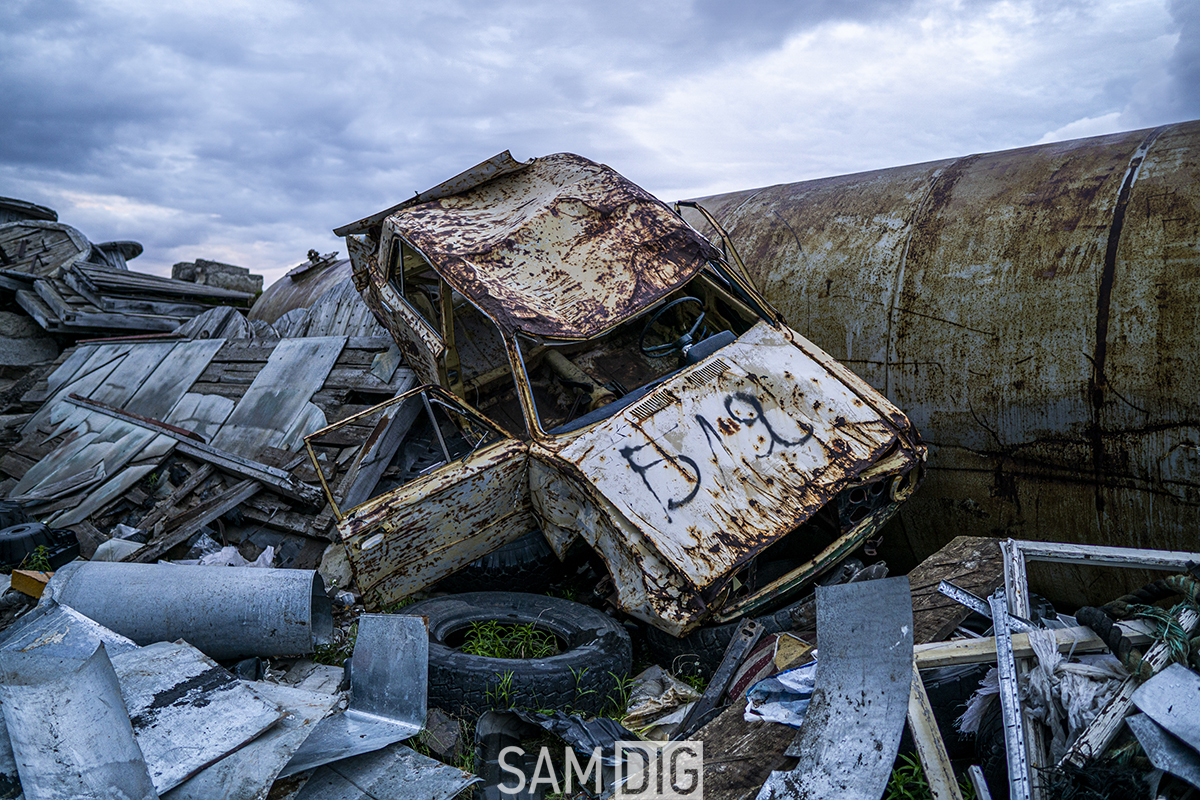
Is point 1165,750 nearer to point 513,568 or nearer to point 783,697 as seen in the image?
point 783,697

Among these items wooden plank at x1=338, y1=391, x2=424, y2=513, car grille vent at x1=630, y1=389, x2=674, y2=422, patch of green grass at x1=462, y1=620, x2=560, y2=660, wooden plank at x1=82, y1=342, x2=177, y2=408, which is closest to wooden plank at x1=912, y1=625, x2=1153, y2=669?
car grille vent at x1=630, y1=389, x2=674, y2=422

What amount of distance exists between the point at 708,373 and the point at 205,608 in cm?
287

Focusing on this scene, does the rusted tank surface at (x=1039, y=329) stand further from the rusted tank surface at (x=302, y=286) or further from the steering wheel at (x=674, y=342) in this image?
the rusted tank surface at (x=302, y=286)

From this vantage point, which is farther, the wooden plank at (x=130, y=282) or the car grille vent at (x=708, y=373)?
the wooden plank at (x=130, y=282)

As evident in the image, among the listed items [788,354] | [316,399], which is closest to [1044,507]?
[788,354]

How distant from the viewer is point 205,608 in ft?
11.7

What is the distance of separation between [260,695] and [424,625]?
67 cm

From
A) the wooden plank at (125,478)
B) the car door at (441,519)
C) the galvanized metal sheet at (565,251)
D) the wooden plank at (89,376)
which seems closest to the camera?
the car door at (441,519)

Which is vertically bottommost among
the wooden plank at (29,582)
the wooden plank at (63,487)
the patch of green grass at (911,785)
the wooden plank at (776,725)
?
the patch of green grass at (911,785)

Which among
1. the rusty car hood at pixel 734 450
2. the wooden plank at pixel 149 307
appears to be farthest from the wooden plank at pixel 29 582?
the wooden plank at pixel 149 307

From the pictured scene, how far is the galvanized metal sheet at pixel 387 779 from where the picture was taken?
2545mm

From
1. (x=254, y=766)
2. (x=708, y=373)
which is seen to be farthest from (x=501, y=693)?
(x=708, y=373)

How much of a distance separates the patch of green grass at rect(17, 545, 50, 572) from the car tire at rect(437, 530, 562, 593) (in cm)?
270

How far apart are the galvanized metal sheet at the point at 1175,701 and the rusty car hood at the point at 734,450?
140cm
